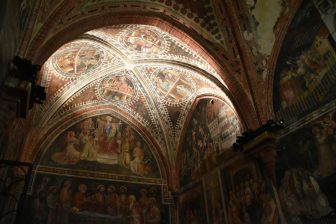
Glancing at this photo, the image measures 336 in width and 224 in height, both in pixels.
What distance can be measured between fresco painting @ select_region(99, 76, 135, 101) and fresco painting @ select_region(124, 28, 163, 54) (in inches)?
61.9

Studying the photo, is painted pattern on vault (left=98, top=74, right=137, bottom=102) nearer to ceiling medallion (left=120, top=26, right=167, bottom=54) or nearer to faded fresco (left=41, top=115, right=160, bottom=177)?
faded fresco (left=41, top=115, right=160, bottom=177)

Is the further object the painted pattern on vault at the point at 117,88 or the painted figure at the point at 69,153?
the painted pattern on vault at the point at 117,88

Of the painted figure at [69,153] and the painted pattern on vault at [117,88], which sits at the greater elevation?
the painted pattern on vault at [117,88]

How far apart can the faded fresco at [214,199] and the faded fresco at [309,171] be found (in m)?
2.57

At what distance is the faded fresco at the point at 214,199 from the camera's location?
8664mm

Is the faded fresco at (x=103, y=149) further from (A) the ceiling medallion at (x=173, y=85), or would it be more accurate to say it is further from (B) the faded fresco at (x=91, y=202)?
(A) the ceiling medallion at (x=173, y=85)

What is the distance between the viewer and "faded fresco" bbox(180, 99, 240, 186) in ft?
30.1

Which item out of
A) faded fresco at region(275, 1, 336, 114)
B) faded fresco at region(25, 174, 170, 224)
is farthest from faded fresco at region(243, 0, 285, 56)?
faded fresco at region(25, 174, 170, 224)

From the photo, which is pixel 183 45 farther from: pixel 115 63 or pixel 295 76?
pixel 295 76

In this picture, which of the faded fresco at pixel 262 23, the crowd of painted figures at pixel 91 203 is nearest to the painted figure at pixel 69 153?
the crowd of painted figures at pixel 91 203

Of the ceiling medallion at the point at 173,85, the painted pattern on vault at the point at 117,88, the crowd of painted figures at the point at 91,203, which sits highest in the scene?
the painted pattern on vault at the point at 117,88

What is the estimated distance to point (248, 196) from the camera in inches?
300

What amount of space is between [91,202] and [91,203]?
34 millimetres

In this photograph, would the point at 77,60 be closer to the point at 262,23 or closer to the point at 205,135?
the point at 205,135
